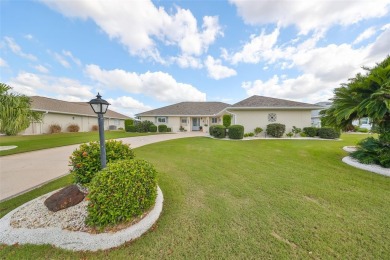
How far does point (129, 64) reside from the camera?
14453mm

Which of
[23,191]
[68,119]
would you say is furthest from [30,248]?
[68,119]

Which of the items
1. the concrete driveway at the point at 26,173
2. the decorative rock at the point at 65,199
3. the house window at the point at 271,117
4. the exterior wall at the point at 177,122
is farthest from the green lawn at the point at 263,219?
the exterior wall at the point at 177,122

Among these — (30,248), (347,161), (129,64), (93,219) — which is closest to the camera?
(30,248)

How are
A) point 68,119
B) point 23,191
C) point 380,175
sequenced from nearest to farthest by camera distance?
point 23,191
point 380,175
point 68,119

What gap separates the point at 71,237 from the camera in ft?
7.37

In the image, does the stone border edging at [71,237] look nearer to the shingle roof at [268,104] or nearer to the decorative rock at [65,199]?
the decorative rock at [65,199]

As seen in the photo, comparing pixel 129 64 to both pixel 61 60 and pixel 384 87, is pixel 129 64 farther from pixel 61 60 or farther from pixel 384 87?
pixel 384 87

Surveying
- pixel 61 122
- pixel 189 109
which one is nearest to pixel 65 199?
pixel 61 122

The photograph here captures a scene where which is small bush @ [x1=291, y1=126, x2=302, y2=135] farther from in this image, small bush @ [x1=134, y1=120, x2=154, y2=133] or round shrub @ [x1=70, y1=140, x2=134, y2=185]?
small bush @ [x1=134, y1=120, x2=154, y2=133]

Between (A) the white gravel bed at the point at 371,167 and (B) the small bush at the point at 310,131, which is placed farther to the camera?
(B) the small bush at the point at 310,131

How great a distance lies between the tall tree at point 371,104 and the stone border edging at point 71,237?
7409mm

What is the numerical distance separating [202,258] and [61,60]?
584 inches

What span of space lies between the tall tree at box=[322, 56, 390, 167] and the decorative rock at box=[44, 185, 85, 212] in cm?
843

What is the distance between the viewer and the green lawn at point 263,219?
6.75 ft
